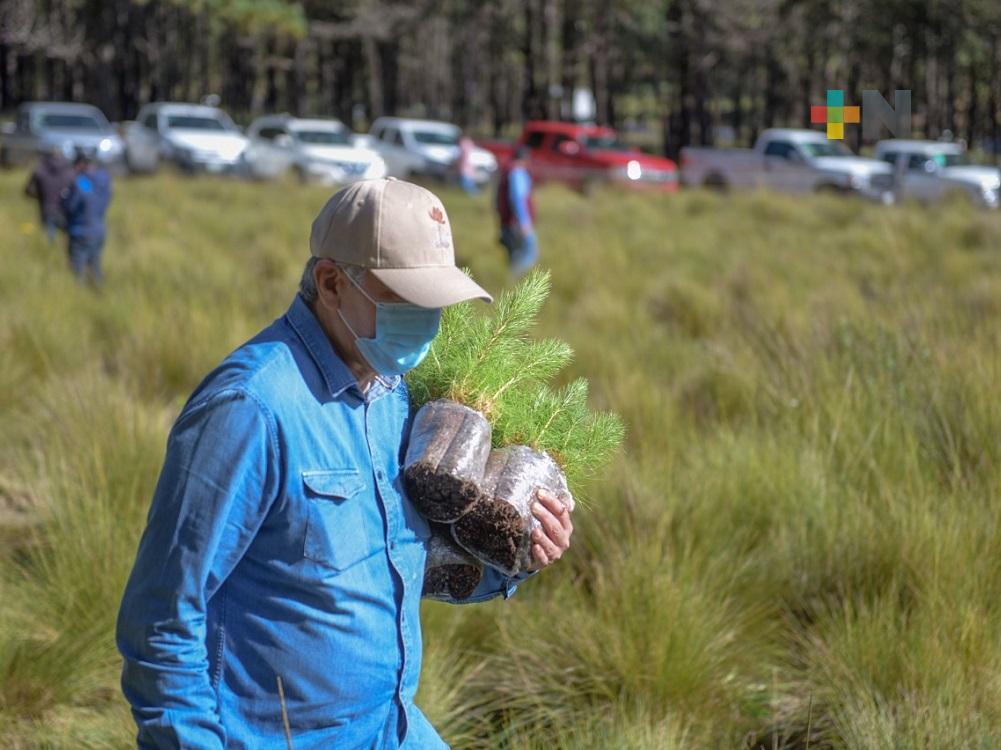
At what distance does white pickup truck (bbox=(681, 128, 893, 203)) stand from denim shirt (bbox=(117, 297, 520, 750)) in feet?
76.4

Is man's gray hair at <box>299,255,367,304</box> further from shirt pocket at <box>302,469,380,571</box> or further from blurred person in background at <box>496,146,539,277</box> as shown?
blurred person in background at <box>496,146,539,277</box>

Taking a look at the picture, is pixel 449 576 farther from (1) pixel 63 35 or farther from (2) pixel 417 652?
(1) pixel 63 35

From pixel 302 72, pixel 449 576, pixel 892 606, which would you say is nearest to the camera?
pixel 449 576

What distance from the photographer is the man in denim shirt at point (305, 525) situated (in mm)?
2086

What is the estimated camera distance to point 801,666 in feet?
14.7

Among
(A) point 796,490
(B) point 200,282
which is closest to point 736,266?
(B) point 200,282

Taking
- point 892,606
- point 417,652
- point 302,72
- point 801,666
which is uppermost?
point 302,72

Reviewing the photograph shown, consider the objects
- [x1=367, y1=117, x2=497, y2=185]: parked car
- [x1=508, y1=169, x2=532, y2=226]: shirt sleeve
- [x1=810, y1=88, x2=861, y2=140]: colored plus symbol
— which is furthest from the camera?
[x1=367, y1=117, x2=497, y2=185]: parked car

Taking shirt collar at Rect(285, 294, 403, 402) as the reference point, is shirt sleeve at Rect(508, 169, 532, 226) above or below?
below

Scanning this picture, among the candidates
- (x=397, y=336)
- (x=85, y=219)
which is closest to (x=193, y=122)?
(x=85, y=219)

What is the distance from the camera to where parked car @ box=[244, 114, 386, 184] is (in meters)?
28.0

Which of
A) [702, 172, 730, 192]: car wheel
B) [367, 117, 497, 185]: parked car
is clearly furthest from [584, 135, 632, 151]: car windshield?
[367, 117, 497, 185]: parked car

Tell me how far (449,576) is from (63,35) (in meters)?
50.8

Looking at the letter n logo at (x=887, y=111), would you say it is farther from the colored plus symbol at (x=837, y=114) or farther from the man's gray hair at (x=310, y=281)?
the man's gray hair at (x=310, y=281)
